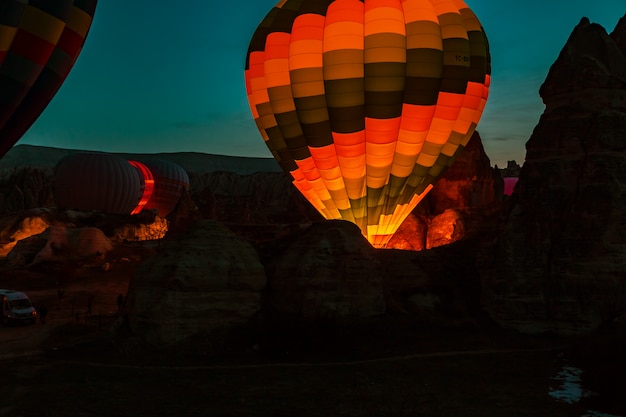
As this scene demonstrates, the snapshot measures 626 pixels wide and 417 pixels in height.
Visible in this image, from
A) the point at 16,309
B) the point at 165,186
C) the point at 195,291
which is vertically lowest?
the point at 16,309

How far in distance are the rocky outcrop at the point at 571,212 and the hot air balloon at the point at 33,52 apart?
719 inches

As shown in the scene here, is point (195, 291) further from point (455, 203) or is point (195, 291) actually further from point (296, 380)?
point (455, 203)

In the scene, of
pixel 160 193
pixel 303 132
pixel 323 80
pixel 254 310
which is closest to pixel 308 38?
pixel 323 80

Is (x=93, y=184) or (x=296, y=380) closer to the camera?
(x=296, y=380)

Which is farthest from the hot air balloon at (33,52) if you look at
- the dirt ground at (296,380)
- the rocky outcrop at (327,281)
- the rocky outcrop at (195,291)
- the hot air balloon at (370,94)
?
the rocky outcrop at (327,281)

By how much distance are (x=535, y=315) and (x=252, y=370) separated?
378 inches

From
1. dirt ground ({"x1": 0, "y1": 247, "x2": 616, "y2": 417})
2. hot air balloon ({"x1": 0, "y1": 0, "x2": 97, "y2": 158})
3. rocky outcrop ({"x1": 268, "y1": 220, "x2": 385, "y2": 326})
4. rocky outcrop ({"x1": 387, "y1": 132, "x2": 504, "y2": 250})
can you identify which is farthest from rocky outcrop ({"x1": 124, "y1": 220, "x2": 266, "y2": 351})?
rocky outcrop ({"x1": 387, "y1": 132, "x2": 504, "y2": 250})

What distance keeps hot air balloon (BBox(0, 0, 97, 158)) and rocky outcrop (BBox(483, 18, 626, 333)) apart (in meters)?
18.3

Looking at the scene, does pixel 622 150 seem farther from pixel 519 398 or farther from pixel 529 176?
pixel 519 398

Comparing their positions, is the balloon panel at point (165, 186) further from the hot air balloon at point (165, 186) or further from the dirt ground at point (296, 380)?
the dirt ground at point (296, 380)

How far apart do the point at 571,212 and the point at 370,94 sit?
893cm

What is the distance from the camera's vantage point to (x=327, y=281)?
18.3m

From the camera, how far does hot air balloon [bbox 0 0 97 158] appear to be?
2014 centimetres

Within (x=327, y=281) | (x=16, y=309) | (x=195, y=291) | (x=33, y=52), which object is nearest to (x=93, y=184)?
(x=16, y=309)
